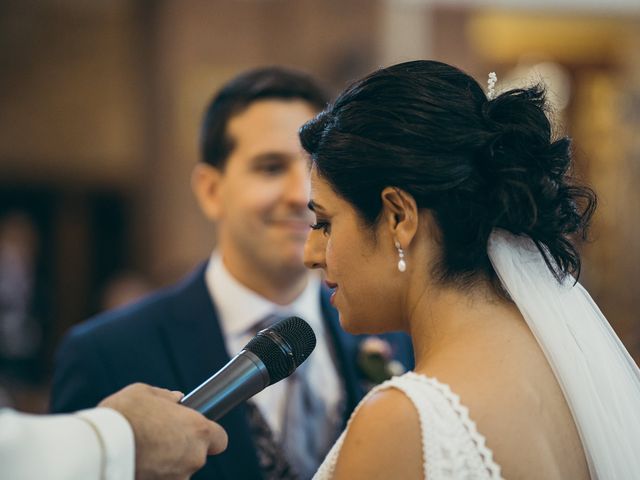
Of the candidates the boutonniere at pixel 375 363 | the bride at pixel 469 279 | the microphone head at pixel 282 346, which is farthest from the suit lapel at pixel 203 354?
the bride at pixel 469 279

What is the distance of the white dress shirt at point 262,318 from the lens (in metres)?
2.69

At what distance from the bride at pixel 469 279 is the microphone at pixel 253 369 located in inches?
5.7

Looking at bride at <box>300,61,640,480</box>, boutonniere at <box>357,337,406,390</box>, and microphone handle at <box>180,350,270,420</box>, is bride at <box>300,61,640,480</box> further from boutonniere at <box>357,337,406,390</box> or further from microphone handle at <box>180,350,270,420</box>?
boutonniere at <box>357,337,406,390</box>

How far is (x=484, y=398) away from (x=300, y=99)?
1640mm

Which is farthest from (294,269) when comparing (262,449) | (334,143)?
(334,143)

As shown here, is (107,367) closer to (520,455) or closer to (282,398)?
(282,398)

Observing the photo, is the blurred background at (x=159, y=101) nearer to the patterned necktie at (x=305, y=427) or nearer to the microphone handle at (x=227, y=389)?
the patterned necktie at (x=305, y=427)

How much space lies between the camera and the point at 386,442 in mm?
1601

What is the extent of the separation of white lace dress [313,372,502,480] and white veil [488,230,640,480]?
0.82ft

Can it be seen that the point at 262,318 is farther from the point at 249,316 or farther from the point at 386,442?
the point at 386,442

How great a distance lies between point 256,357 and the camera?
1787 mm

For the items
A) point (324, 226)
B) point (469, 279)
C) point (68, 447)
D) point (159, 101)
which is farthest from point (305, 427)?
point (159, 101)

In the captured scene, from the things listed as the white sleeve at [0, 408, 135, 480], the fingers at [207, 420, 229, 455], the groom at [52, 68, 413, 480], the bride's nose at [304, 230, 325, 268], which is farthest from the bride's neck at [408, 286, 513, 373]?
the groom at [52, 68, 413, 480]

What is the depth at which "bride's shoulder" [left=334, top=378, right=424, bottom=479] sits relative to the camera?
5.23 ft
